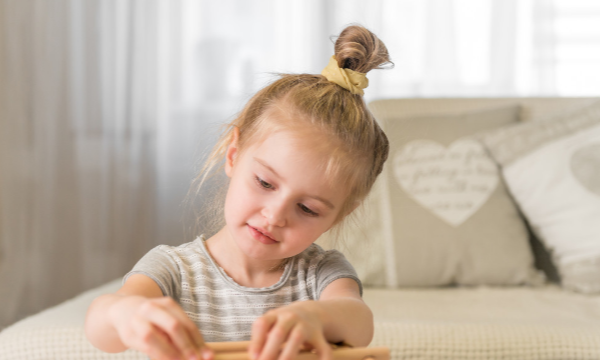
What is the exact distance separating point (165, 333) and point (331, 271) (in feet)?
1.09

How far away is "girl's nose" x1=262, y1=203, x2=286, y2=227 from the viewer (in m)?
0.67

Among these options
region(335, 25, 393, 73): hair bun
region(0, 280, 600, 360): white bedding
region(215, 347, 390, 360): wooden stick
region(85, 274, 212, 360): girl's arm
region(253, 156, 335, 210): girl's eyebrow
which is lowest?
region(0, 280, 600, 360): white bedding

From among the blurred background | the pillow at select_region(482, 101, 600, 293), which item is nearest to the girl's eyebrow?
the pillow at select_region(482, 101, 600, 293)

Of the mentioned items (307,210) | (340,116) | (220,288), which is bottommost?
(220,288)

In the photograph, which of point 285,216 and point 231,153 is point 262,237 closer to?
point 285,216

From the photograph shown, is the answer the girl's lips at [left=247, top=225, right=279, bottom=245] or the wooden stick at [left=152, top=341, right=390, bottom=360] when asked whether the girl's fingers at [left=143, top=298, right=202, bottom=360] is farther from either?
the girl's lips at [left=247, top=225, right=279, bottom=245]

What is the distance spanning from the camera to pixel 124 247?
207 cm

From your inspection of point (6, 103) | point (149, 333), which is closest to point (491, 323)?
point (149, 333)

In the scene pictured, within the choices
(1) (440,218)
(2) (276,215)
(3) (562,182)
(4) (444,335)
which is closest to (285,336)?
(2) (276,215)

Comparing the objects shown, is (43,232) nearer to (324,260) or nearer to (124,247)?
(124,247)

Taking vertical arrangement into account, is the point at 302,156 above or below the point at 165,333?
above

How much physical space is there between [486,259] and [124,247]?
1285 millimetres

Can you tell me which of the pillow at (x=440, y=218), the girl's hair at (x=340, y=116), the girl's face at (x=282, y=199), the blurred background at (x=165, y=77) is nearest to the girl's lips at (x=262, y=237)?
the girl's face at (x=282, y=199)

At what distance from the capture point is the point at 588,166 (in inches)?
53.2
